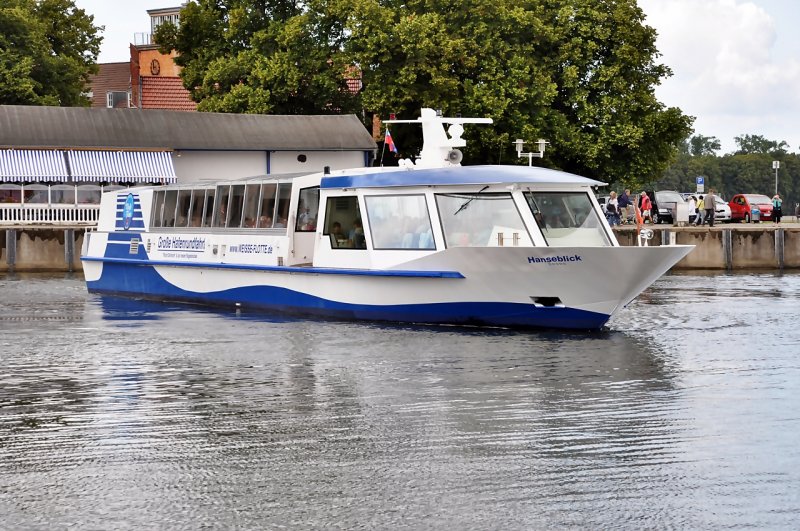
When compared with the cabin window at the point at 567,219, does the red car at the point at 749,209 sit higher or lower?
higher

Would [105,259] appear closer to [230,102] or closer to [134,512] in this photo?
[134,512]

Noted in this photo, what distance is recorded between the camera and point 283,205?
25688 millimetres

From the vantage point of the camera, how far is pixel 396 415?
13.7 meters

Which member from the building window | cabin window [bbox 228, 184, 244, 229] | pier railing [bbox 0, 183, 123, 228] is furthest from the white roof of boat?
the building window

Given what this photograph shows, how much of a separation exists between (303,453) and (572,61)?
4980cm

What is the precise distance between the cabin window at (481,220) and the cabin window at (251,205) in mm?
5163

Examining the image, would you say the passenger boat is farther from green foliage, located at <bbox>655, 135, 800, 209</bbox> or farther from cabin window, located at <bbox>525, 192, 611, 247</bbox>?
green foliage, located at <bbox>655, 135, 800, 209</bbox>

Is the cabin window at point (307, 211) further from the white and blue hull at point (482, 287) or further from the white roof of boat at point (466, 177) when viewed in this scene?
the white roof of boat at point (466, 177)

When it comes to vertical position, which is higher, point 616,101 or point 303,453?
point 616,101

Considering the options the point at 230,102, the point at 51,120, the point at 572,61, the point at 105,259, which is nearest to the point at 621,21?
the point at 572,61

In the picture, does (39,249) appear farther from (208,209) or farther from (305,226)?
(305,226)

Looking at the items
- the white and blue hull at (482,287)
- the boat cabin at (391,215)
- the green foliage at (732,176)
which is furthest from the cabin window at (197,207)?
the green foliage at (732,176)

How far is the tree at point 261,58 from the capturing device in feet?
187

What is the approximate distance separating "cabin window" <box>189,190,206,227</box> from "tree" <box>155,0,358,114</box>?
93.6 feet
